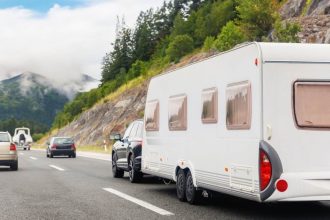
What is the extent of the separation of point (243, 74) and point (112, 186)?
7.14 metres

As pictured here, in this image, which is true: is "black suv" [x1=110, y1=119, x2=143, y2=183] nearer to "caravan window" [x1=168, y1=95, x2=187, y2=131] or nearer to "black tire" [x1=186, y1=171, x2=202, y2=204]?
"caravan window" [x1=168, y1=95, x2=187, y2=131]

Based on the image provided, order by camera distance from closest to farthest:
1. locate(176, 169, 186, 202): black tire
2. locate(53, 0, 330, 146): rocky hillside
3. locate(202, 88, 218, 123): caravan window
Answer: locate(202, 88, 218, 123): caravan window
locate(176, 169, 186, 202): black tire
locate(53, 0, 330, 146): rocky hillside

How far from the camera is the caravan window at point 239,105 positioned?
9.02 metres

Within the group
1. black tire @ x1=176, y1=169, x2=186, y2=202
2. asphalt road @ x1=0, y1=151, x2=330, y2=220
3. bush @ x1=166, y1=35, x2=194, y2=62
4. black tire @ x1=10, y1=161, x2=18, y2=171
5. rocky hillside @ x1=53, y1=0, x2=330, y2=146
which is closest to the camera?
asphalt road @ x1=0, y1=151, x2=330, y2=220

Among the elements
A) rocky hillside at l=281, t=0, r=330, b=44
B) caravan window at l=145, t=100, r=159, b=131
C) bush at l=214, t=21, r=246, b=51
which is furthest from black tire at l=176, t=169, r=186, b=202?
bush at l=214, t=21, r=246, b=51

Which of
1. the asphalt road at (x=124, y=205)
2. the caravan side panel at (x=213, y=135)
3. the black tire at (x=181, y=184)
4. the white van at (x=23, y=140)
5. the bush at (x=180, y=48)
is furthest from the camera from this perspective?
the bush at (x=180, y=48)

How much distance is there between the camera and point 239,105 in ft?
30.6

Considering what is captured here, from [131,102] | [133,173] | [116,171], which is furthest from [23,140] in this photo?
[133,173]

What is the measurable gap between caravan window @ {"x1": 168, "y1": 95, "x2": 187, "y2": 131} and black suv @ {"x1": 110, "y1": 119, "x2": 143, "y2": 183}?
11.7 ft

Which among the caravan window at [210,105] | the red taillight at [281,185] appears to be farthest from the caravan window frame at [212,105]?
the red taillight at [281,185]

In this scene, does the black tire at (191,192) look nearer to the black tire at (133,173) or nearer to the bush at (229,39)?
the black tire at (133,173)

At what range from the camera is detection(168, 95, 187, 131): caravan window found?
1189cm

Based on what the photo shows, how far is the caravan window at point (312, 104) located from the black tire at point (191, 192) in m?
3.17

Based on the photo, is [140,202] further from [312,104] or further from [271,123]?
→ [312,104]
